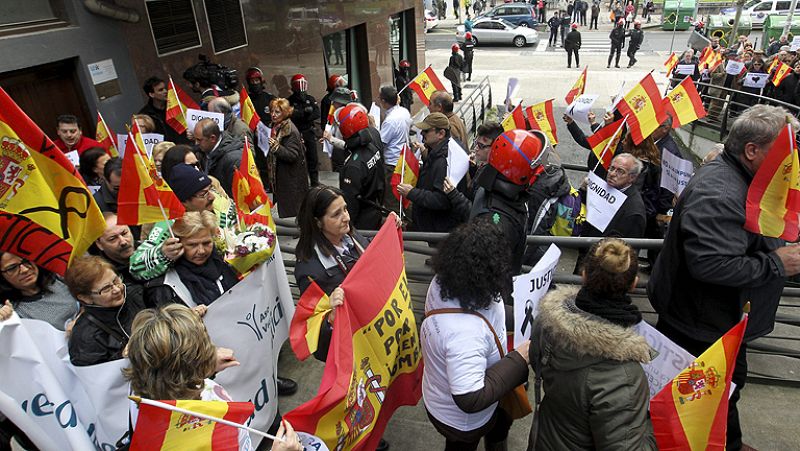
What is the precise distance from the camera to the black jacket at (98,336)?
251 cm

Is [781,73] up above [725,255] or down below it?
below

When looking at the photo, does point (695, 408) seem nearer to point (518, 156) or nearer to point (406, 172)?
point (518, 156)

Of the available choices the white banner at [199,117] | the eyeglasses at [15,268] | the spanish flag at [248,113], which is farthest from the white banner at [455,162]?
the spanish flag at [248,113]

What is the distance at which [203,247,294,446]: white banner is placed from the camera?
9.60 feet

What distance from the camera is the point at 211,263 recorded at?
3172 mm

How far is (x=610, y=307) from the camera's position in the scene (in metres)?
2.08

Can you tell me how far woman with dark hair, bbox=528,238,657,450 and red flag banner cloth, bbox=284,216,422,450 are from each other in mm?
837

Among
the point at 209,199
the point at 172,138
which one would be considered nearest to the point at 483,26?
the point at 172,138

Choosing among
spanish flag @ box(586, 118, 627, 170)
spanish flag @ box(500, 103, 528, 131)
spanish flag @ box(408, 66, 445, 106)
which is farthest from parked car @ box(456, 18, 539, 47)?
spanish flag @ box(586, 118, 627, 170)

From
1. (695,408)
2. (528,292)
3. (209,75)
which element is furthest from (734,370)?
(209,75)

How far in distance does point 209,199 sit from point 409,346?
2.00 meters

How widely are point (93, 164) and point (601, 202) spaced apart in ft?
15.2

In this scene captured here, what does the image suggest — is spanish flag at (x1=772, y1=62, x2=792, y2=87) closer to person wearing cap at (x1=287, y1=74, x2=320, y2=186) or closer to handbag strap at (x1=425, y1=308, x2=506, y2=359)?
person wearing cap at (x1=287, y1=74, x2=320, y2=186)

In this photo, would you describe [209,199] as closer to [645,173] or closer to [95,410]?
[95,410]
